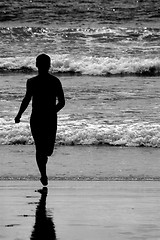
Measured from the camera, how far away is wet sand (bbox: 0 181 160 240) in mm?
6211

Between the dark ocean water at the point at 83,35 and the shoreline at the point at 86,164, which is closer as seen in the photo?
the shoreline at the point at 86,164

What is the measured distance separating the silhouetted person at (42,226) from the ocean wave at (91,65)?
14.8 meters

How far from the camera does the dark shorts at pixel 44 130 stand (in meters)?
8.44

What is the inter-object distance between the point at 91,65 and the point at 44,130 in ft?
47.3

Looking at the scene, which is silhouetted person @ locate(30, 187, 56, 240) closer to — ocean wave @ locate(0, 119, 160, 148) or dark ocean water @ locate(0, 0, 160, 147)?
ocean wave @ locate(0, 119, 160, 148)

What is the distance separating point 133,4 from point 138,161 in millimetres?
30238

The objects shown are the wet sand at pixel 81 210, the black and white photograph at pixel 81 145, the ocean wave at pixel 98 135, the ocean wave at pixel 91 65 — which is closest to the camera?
the wet sand at pixel 81 210

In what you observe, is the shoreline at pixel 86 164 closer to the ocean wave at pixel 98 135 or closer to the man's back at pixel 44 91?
the ocean wave at pixel 98 135

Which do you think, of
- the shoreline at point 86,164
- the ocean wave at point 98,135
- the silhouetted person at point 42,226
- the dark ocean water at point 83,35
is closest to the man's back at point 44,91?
the shoreline at point 86,164

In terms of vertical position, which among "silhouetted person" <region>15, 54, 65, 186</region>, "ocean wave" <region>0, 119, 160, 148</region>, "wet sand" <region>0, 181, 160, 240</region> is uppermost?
"silhouetted person" <region>15, 54, 65, 186</region>

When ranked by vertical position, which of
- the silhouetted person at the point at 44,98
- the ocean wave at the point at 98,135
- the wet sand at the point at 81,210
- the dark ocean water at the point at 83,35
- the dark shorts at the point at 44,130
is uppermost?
the silhouetted person at the point at 44,98

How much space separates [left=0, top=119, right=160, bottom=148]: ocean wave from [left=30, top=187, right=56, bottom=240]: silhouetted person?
406 centimetres

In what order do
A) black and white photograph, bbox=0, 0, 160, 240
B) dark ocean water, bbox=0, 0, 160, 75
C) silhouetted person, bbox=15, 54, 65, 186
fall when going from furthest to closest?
1. dark ocean water, bbox=0, 0, 160, 75
2. silhouetted person, bbox=15, 54, 65, 186
3. black and white photograph, bbox=0, 0, 160, 240

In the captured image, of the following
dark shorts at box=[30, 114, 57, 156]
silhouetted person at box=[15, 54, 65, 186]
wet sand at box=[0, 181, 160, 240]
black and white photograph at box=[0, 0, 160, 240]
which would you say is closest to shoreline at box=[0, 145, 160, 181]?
black and white photograph at box=[0, 0, 160, 240]
